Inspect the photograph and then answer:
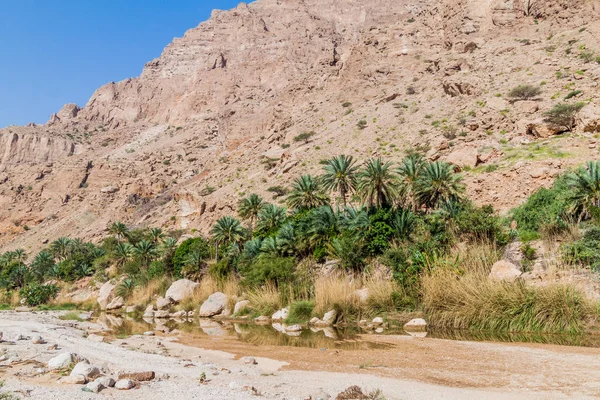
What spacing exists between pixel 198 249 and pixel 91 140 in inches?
3754

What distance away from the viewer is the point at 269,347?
13.8m

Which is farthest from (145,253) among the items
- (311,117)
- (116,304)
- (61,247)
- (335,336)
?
(311,117)

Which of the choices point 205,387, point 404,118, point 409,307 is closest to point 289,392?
point 205,387

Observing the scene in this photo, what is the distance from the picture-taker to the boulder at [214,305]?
88.5 ft

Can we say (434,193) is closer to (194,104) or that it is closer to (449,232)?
(449,232)

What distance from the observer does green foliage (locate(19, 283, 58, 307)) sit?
42.4m

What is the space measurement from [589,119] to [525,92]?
1361 cm

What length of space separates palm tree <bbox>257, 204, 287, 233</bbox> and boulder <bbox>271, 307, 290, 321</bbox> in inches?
522

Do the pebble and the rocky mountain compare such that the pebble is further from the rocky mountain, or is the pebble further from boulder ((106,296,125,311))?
boulder ((106,296,125,311))

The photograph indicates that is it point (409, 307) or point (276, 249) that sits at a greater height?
point (276, 249)

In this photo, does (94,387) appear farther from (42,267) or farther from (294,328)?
(42,267)

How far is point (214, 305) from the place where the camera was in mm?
27250

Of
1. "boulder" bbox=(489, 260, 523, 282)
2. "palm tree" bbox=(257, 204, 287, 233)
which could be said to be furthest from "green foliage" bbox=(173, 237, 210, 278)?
"boulder" bbox=(489, 260, 523, 282)

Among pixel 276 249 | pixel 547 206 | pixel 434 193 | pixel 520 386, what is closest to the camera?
pixel 520 386
